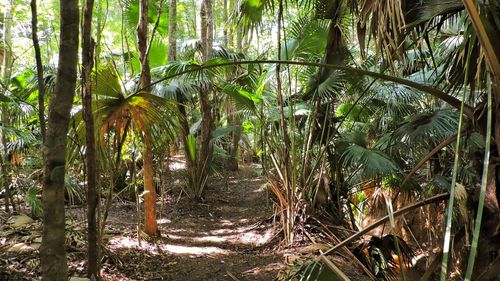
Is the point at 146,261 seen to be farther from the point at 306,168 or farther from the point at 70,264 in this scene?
the point at 306,168

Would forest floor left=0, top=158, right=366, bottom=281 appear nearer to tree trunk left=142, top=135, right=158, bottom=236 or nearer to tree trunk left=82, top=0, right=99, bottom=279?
tree trunk left=142, top=135, right=158, bottom=236

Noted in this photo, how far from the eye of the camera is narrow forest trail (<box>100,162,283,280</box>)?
14.4 feet

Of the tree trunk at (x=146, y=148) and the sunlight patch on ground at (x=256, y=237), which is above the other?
the tree trunk at (x=146, y=148)

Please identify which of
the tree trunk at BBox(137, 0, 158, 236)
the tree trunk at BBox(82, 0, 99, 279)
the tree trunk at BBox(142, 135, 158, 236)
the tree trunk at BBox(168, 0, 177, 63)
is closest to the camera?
the tree trunk at BBox(82, 0, 99, 279)

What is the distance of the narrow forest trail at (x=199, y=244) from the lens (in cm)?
439

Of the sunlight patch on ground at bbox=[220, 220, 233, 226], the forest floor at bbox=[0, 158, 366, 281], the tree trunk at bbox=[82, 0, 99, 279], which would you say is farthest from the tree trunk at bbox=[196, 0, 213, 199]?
the tree trunk at bbox=[82, 0, 99, 279]

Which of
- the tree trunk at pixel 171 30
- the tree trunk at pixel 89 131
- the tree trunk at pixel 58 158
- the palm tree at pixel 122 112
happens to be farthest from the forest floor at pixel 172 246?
the tree trunk at pixel 171 30

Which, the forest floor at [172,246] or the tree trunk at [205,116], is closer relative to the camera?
the forest floor at [172,246]

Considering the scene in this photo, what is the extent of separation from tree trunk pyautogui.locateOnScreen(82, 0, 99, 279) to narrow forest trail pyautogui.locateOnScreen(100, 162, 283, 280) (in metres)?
0.93

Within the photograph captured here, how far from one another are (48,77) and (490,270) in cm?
599

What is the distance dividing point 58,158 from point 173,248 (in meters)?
3.44

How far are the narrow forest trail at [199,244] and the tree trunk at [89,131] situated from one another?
929 mm

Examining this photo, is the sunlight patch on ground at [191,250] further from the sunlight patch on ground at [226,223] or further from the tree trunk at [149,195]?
the sunlight patch on ground at [226,223]

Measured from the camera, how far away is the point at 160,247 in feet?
17.2
